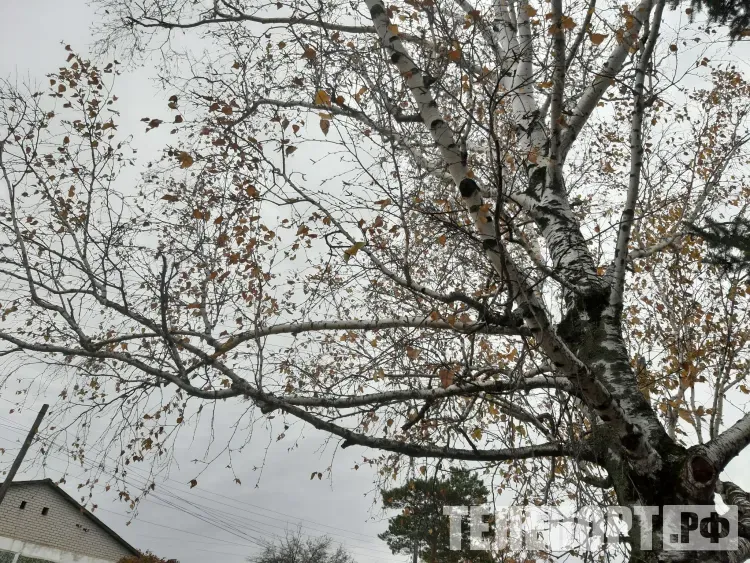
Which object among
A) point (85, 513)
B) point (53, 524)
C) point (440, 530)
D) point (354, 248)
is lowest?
point (53, 524)

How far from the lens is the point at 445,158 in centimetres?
322

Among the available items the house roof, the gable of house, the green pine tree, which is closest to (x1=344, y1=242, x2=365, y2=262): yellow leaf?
the green pine tree

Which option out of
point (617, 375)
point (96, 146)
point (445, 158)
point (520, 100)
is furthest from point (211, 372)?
point (520, 100)

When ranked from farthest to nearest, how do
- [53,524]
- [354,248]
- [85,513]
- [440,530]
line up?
[53,524]
[85,513]
[440,530]
[354,248]

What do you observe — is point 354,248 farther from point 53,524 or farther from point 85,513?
point 53,524

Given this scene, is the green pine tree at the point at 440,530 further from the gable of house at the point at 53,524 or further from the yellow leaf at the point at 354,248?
the gable of house at the point at 53,524

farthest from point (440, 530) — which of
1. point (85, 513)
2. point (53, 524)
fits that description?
point (53, 524)

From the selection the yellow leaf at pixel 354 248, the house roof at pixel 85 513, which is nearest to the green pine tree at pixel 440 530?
the yellow leaf at pixel 354 248

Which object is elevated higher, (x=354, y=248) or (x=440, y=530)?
(x=354, y=248)

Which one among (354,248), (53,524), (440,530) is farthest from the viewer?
(53,524)

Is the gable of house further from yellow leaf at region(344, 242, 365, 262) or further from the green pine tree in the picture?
yellow leaf at region(344, 242, 365, 262)

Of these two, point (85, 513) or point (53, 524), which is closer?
point (85, 513)

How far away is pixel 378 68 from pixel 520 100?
273 cm

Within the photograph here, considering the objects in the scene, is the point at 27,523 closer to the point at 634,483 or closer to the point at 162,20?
the point at 162,20
